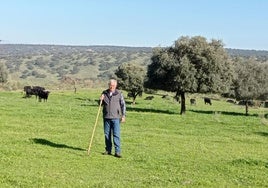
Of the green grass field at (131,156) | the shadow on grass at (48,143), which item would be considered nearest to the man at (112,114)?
the green grass field at (131,156)

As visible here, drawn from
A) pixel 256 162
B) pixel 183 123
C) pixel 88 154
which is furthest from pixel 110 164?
pixel 183 123

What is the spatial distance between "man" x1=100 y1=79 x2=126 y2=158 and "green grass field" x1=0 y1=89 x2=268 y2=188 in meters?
0.65

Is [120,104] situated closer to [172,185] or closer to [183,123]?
[172,185]

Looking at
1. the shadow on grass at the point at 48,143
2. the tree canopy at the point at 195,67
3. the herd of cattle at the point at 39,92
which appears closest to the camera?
the shadow on grass at the point at 48,143

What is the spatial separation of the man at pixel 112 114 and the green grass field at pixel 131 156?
2.13 ft

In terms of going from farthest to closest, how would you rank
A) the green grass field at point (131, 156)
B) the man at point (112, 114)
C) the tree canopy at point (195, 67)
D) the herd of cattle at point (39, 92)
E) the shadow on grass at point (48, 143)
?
the herd of cattle at point (39, 92) → the tree canopy at point (195, 67) → the shadow on grass at point (48, 143) → the man at point (112, 114) → the green grass field at point (131, 156)

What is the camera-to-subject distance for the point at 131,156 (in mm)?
18312

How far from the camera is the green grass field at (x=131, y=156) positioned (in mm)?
13961

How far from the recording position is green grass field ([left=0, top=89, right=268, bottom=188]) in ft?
45.8

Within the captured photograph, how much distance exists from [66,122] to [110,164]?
13628 mm

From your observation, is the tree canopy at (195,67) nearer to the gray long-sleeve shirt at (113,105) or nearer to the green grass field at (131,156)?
the green grass field at (131,156)

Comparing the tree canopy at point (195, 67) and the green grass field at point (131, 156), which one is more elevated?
the tree canopy at point (195, 67)

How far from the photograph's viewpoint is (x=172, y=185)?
1351 cm

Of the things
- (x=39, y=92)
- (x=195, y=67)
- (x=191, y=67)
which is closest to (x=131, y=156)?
(x=191, y=67)
